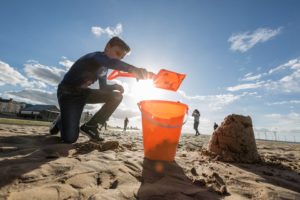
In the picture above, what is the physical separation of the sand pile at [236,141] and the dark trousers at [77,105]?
171cm

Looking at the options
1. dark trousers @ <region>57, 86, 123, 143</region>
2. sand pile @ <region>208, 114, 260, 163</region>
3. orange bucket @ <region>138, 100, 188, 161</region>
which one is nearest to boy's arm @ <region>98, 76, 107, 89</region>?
dark trousers @ <region>57, 86, 123, 143</region>

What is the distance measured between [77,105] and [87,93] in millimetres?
242

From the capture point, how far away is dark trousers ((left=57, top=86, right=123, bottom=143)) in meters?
3.20

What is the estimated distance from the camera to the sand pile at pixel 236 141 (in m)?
2.87

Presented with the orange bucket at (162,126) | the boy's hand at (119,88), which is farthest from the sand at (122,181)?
the boy's hand at (119,88)

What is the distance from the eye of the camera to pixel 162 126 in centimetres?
221

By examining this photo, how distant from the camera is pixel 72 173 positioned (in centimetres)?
152

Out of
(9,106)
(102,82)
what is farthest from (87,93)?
(9,106)

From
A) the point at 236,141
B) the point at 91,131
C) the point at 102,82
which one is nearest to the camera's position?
the point at 236,141

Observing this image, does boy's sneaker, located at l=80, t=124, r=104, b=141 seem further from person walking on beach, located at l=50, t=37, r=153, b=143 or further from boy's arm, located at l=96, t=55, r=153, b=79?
boy's arm, located at l=96, t=55, r=153, b=79

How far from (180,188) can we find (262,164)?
5.94 ft

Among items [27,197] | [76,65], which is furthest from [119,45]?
[27,197]

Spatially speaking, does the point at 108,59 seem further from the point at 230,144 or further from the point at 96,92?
the point at 230,144

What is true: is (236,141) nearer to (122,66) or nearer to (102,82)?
(122,66)
